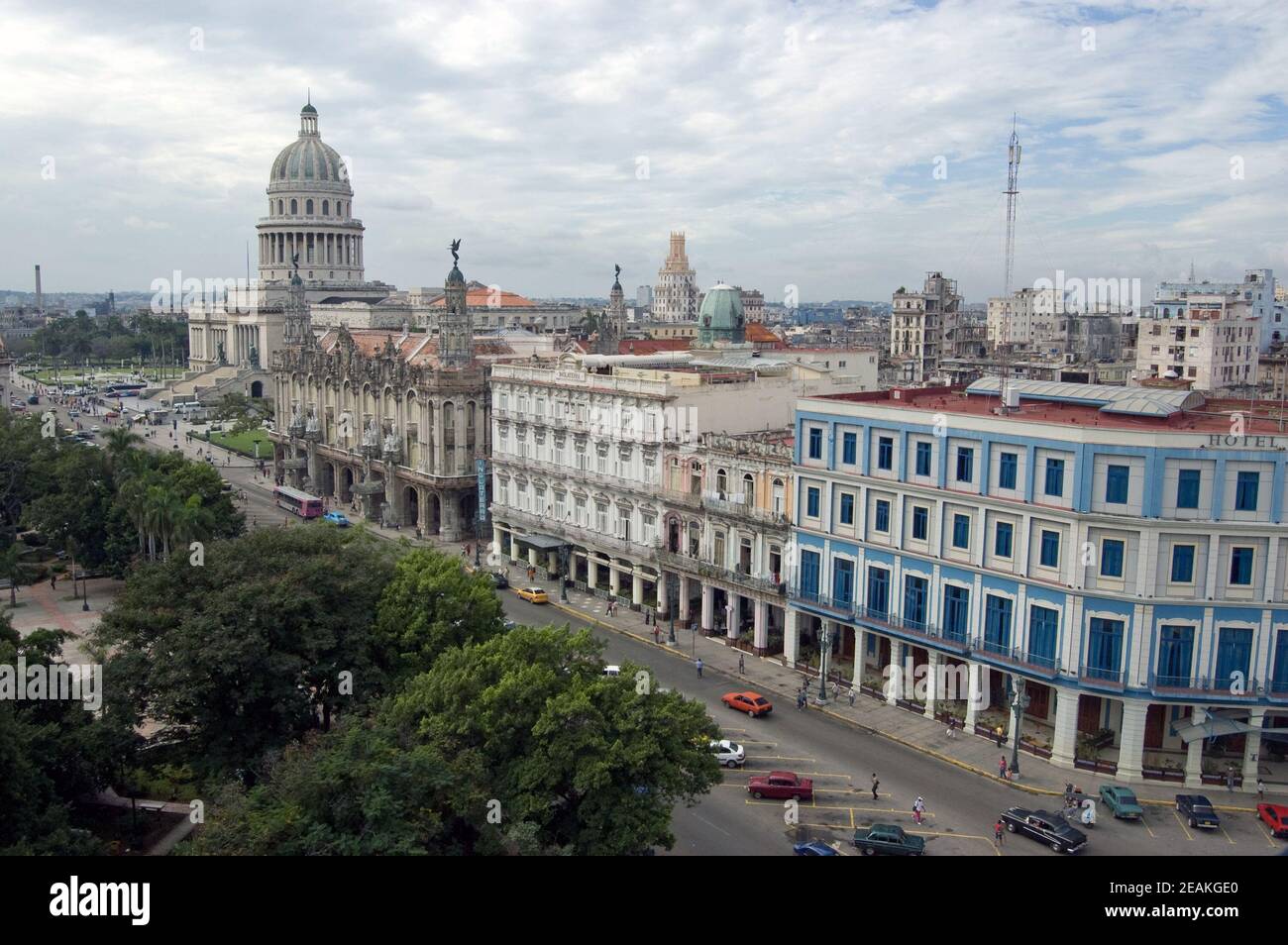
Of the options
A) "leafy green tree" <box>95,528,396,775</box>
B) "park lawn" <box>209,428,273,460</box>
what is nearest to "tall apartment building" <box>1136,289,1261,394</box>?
"leafy green tree" <box>95,528,396,775</box>

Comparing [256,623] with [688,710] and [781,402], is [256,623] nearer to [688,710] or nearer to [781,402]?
[688,710]

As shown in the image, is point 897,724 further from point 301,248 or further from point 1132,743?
point 301,248

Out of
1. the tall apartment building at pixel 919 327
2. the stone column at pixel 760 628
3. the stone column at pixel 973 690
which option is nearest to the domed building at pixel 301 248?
the tall apartment building at pixel 919 327

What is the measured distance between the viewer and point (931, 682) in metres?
48.5

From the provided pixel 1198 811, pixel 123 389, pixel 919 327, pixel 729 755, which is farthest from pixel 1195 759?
pixel 123 389

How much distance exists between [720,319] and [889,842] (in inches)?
2497

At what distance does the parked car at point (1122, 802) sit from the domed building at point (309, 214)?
16438 centimetres

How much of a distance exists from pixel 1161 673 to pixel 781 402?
102ft

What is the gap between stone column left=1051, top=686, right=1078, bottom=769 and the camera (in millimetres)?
43156

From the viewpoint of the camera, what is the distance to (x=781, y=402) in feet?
224

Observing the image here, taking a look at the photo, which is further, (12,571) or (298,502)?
(298,502)

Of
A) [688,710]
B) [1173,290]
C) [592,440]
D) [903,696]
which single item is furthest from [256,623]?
[1173,290]

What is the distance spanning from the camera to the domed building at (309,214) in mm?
182000

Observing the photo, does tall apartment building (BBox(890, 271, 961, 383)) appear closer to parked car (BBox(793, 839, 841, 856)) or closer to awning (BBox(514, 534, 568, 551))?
awning (BBox(514, 534, 568, 551))
